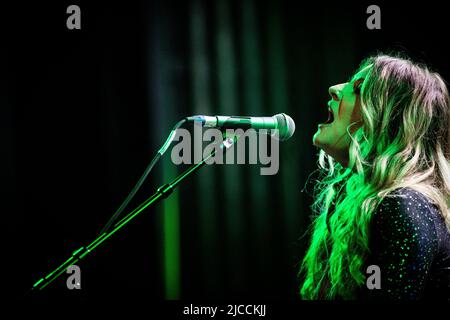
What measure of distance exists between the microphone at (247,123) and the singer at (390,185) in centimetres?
20

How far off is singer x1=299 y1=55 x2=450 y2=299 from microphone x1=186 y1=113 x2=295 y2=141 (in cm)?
20

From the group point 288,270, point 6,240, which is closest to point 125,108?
point 6,240

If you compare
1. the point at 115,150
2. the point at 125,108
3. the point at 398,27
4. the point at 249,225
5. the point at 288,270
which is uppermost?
the point at 398,27

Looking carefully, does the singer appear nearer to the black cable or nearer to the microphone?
the microphone

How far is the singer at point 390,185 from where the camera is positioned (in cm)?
120

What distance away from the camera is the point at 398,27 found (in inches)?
84.0

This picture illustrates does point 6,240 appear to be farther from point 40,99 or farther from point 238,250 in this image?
point 238,250

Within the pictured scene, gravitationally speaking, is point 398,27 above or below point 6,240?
above

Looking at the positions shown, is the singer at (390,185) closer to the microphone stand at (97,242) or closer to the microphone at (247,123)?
the microphone at (247,123)

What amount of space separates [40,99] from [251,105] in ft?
3.75

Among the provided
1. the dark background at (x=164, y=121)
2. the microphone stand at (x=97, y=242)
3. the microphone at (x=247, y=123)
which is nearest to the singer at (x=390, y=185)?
the microphone at (x=247, y=123)

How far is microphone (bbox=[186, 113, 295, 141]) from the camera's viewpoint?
148cm

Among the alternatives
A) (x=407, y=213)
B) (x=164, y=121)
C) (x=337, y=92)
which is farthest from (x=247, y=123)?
(x=164, y=121)

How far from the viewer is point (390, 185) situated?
4.41ft
